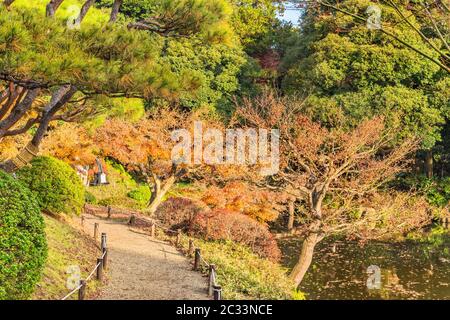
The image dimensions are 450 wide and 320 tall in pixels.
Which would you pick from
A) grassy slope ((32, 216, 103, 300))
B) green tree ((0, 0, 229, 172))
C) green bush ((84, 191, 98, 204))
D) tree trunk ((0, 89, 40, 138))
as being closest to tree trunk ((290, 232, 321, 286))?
grassy slope ((32, 216, 103, 300))

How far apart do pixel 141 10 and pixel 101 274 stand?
23067 millimetres

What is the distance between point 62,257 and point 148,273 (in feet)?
4.99

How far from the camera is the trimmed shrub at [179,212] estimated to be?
14586 millimetres

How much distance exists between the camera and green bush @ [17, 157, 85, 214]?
37.7 ft

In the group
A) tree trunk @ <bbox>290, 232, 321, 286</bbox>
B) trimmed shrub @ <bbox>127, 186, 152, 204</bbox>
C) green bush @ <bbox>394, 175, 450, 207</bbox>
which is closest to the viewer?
tree trunk @ <bbox>290, 232, 321, 286</bbox>

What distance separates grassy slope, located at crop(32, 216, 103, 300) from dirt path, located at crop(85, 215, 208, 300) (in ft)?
1.26

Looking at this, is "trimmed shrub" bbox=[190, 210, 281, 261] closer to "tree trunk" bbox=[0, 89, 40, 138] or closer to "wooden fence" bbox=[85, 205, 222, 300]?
"wooden fence" bbox=[85, 205, 222, 300]

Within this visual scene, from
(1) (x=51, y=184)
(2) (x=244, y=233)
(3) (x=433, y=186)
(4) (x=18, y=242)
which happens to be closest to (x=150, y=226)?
(2) (x=244, y=233)

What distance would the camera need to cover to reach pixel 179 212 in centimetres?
1490

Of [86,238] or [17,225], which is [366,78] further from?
[17,225]

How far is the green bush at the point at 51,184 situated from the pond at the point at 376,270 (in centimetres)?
504

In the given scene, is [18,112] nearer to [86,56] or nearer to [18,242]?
[86,56]

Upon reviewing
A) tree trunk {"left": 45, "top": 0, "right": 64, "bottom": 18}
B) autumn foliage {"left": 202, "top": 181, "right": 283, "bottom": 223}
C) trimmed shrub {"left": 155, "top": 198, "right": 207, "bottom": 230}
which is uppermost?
tree trunk {"left": 45, "top": 0, "right": 64, "bottom": 18}
